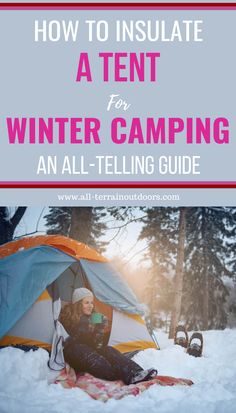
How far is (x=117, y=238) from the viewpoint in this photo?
650 cm

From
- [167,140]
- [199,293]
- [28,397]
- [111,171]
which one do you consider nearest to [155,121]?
[167,140]

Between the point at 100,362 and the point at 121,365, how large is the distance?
201 millimetres

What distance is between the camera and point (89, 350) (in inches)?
157

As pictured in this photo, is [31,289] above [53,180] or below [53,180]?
below

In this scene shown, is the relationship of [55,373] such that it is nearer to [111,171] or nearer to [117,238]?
[111,171]

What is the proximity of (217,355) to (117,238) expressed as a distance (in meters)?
2.36

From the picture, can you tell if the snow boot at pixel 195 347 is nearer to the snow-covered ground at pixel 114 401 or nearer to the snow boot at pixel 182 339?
the snow boot at pixel 182 339

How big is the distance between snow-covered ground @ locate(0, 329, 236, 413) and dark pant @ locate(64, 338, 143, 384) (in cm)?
25

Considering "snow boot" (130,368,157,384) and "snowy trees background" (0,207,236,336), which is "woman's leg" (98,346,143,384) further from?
"snowy trees background" (0,207,236,336)

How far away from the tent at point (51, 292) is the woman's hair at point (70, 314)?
0.08 m

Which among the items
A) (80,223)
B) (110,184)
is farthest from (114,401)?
(80,223)

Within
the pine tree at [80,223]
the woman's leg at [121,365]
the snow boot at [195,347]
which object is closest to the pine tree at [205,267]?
the pine tree at [80,223]

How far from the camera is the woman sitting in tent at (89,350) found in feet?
12.7

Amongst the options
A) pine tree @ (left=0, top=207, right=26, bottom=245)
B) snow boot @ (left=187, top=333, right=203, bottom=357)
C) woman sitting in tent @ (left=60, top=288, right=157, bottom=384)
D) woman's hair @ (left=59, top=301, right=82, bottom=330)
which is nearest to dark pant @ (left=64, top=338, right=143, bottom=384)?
woman sitting in tent @ (left=60, top=288, right=157, bottom=384)
